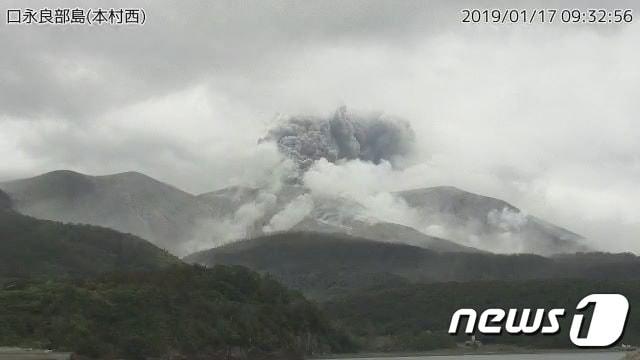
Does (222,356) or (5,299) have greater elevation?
(5,299)

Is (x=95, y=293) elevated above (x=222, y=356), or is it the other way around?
(x=95, y=293)

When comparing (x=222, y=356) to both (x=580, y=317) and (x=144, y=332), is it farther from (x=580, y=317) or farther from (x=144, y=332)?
(x=580, y=317)

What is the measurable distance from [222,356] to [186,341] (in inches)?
438

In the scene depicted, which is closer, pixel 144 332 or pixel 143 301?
pixel 144 332

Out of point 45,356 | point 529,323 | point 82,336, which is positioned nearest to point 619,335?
point 529,323

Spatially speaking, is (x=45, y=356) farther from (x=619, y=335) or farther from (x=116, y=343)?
(x=619, y=335)

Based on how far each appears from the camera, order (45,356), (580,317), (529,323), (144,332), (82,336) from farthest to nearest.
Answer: (144,332) → (82,336) → (45,356) → (529,323) → (580,317)

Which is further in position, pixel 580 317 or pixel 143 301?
pixel 143 301

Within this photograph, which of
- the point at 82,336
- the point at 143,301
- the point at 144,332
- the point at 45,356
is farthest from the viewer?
the point at 143,301

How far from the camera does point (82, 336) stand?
16988 centimetres

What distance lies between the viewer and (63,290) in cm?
19012

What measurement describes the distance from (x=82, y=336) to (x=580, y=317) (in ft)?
461

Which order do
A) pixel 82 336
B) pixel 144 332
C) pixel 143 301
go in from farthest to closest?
pixel 143 301 → pixel 144 332 → pixel 82 336

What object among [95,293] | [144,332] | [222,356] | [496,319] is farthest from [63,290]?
[496,319]
